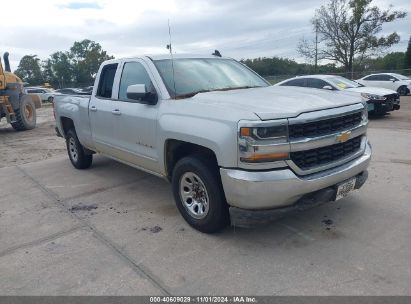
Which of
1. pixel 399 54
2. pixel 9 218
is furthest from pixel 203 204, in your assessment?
pixel 399 54

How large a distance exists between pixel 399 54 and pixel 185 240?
62.3 metres

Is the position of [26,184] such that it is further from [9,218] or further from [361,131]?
[361,131]

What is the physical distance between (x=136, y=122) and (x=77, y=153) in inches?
108

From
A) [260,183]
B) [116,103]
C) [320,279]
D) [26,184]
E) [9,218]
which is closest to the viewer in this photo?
[320,279]

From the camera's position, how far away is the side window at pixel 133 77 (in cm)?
Answer: 479

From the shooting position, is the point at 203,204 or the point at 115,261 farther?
the point at 203,204

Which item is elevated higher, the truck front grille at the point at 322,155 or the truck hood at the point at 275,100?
the truck hood at the point at 275,100

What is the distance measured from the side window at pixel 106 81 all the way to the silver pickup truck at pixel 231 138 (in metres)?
0.17

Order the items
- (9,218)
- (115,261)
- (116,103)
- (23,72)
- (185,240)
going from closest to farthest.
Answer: (115,261), (185,240), (9,218), (116,103), (23,72)

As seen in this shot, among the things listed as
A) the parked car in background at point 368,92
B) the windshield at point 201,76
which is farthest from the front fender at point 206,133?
the parked car in background at point 368,92

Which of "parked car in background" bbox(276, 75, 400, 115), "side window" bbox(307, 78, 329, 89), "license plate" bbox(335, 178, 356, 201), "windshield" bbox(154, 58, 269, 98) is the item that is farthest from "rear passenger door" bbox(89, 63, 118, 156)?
"side window" bbox(307, 78, 329, 89)

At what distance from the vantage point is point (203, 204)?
4102 mm

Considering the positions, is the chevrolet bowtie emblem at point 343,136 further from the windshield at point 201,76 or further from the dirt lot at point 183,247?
the windshield at point 201,76

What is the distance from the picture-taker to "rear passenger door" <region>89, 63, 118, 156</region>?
5.50 m
